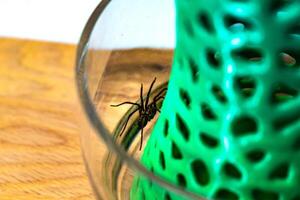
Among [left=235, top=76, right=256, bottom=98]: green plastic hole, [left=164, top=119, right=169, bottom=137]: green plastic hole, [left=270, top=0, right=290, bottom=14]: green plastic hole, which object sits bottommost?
[left=164, top=119, right=169, bottom=137]: green plastic hole

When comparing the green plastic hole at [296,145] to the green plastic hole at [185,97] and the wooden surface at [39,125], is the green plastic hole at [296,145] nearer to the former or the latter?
the green plastic hole at [185,97]

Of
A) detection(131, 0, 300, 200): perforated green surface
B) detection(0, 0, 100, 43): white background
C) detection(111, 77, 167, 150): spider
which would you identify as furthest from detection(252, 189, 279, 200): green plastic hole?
detection(0, 0, 100, 43): white background

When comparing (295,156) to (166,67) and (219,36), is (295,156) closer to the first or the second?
(219,36)

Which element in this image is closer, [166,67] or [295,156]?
[295,156]

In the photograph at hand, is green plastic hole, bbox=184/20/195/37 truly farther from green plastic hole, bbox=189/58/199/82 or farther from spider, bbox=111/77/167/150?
spider, bbox=111/77/167/150

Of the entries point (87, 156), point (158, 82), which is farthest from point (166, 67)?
point (87, 156)

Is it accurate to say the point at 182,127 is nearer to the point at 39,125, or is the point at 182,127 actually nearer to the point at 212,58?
the point at 212,58
